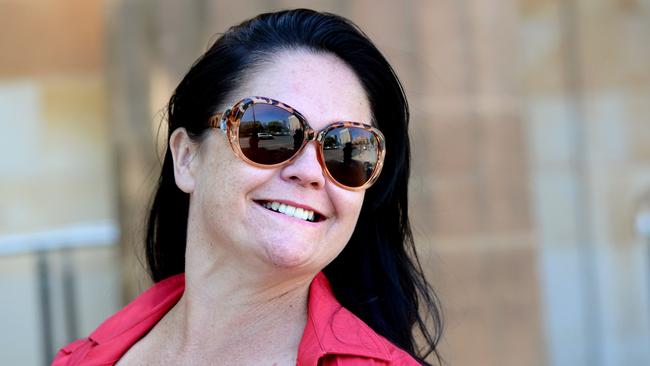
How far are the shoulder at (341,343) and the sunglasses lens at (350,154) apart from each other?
29cm

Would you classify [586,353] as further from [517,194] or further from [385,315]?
[385,315]

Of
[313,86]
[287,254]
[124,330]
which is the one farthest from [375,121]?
[124,330]

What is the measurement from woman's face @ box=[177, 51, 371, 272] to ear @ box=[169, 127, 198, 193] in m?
0.07

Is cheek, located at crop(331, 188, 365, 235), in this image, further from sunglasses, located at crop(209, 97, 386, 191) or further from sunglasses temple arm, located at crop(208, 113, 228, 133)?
sunglasses temple arm, located at crop(208, 113, 228, 133)

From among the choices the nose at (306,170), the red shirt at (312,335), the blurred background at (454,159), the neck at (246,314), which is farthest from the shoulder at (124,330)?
the blurred background at (454,159)

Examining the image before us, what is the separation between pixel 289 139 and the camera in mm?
2053

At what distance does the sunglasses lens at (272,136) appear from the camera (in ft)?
6.73

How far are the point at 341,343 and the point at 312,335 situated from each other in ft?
0.28

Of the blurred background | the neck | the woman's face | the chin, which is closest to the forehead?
the woman's face

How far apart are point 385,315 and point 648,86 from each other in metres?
3.69

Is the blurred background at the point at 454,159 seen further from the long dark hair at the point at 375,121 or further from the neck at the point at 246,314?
the neck at the point at 246,314

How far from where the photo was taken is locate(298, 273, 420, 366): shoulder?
197 cm

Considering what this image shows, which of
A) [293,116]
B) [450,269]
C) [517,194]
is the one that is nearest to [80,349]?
[293,116]

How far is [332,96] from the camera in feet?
6.99
